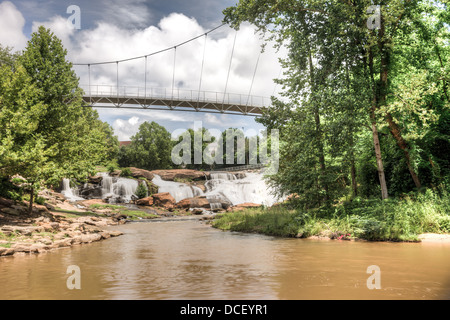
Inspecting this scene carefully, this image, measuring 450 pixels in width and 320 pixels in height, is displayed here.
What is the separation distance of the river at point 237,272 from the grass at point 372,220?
90cm

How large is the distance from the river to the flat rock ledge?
0.61 metres

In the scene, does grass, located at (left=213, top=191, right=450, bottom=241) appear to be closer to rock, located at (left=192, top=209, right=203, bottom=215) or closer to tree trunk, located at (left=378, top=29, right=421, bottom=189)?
tree trunk, located at (left=378, top=29, right=421, bottom=189)

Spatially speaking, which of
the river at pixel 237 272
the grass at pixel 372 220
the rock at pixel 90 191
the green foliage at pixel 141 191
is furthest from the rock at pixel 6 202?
the green foliage at pixel 141 191

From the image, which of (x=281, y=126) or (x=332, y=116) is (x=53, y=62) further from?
(x=332, y=116)

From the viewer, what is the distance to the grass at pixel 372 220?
1163 centimetres

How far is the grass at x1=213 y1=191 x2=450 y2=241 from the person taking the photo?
1163cm

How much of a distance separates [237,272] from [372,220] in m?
7.17

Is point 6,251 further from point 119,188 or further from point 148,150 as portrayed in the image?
point 148,150

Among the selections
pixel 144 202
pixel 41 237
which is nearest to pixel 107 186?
pixel 144 202

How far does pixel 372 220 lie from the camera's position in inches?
476

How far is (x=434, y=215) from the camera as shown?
11742 mm

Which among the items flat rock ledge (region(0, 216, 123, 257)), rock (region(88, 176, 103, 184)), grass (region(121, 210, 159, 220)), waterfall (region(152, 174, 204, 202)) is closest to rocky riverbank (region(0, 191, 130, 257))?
flat rock ledge (region(0, 216, 123, 257))
